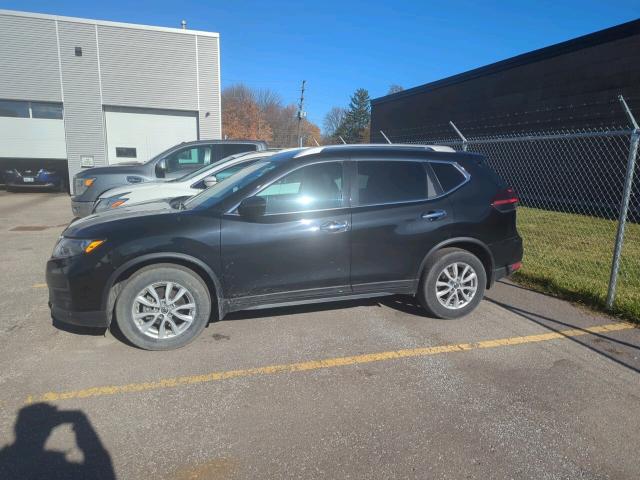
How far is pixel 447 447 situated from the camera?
2.58 metres

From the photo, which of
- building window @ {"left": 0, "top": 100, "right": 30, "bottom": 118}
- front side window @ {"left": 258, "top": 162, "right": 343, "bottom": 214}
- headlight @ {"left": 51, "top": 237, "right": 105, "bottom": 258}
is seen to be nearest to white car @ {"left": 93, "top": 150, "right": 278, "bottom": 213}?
front side window @ {"left": 258, "top": 162, "right": 343, "bottom": 214}

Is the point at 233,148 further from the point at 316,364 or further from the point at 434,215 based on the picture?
the point at 316,364

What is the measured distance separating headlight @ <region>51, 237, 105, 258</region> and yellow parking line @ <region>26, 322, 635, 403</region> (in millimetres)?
1116

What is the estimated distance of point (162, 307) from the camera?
12.2 ft

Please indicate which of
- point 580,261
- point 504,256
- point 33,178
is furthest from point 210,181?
point 33,178

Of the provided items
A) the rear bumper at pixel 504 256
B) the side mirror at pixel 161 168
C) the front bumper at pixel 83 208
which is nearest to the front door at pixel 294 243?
the rear bumper at pixel 504 256

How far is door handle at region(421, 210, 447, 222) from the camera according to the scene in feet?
14.1

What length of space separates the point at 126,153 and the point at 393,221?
19108 millimetres

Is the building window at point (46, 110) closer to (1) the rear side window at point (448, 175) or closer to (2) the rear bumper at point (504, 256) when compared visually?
(1) the rear side window at point (448, 175)

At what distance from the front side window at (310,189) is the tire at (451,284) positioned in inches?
48.2

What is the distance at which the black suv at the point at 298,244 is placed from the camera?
3645 millimetres

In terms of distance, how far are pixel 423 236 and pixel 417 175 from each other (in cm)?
64

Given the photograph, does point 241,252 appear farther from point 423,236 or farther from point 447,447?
point 447,447

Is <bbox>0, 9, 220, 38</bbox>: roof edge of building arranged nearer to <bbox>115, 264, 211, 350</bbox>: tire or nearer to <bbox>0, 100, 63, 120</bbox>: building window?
<bbox>0, 100, 63, 120</bbox>: building window
